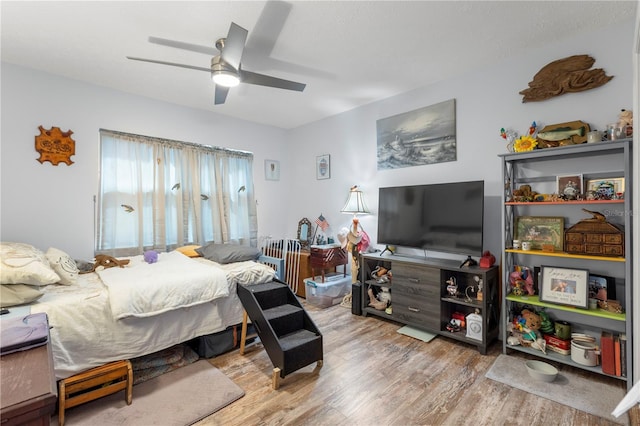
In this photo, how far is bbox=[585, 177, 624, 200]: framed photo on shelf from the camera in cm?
210

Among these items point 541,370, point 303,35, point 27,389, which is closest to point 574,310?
point 541,370

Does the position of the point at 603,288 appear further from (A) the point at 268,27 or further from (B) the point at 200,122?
(B) the point at 200,122

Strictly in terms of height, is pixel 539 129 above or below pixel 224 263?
above

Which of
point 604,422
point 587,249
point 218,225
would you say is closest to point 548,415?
point 604,422

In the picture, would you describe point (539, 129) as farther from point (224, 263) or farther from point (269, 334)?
point (224, 263)

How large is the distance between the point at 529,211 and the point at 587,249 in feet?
1.74

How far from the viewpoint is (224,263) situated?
9.45 ft

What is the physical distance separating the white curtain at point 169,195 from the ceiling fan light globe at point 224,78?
178 cm

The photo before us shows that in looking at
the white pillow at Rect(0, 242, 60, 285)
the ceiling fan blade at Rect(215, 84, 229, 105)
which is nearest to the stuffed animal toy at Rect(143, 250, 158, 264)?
the white pillow at Rect(0, 242, 60, 285)

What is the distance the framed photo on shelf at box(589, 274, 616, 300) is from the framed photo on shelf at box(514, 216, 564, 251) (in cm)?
32

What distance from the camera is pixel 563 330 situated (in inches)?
90.4

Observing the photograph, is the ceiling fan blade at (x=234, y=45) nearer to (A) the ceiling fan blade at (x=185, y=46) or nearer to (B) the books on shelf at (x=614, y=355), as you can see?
(A) the ceiling fan blade at (x=185, y=46)

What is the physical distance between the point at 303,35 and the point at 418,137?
169 cm

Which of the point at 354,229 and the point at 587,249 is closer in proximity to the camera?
the point at 587,249
